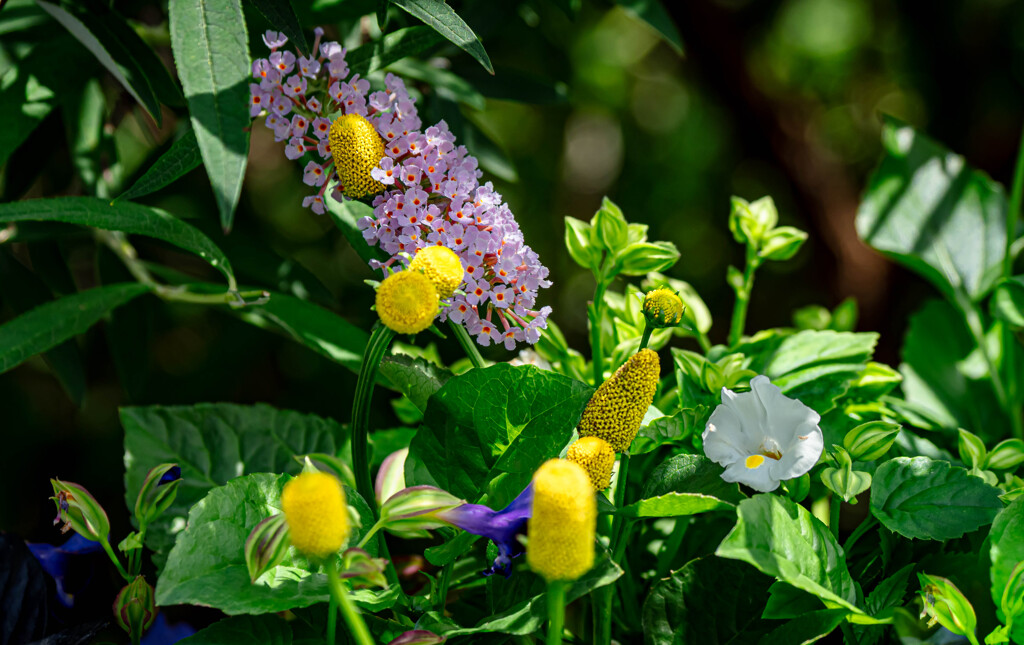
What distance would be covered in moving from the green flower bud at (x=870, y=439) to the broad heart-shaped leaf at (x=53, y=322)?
1.42 ft

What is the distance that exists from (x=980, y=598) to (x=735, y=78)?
1187 mm

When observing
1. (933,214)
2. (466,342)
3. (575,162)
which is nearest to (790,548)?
(466,342)

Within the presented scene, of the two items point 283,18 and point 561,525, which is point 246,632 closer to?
point 561,525

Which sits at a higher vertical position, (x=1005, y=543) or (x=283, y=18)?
(x=283, y=18)

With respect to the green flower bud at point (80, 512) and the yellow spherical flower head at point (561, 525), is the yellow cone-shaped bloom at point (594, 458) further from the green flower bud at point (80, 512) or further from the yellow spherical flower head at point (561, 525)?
the green flower bud at point (80, 512)

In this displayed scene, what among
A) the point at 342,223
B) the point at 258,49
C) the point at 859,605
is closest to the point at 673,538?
the point at 859,605

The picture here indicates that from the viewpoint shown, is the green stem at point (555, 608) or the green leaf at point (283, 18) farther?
the green leaf at point (283, 18)

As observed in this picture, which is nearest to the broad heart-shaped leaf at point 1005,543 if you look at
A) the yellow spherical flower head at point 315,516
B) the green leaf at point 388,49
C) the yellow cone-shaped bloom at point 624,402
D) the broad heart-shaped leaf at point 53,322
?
the yellow cone-shaped bloom at point 624,402

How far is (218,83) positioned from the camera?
0.36 metres

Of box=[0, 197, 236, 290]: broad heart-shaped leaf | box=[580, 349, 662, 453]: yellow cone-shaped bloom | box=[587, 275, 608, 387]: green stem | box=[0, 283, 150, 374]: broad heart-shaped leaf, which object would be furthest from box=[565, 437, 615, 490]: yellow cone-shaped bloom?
box=[0, 283, 150, 374]: broad heart-shaped leaf

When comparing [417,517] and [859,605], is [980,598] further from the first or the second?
[417,517]

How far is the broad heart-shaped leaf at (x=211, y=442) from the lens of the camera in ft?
1.49

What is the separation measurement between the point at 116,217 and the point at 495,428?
0.23 meters

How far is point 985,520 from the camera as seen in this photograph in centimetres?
37
